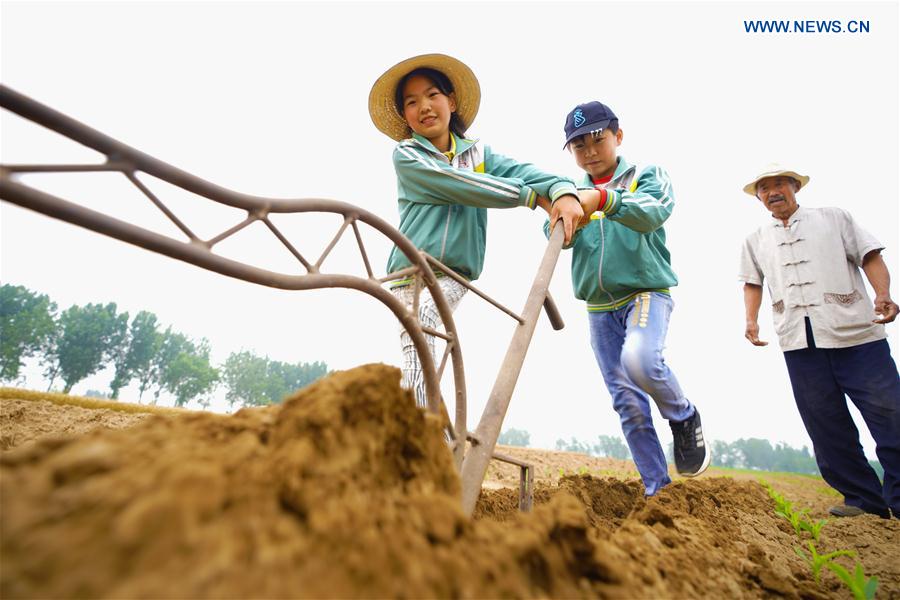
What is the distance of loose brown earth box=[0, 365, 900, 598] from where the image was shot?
0.46 m

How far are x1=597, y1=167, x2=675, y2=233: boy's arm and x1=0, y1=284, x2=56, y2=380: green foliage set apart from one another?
48496 mm

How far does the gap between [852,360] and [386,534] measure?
3.68m

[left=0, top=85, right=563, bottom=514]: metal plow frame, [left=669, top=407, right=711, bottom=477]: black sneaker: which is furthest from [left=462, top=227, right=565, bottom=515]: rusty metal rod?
[left=669, top=407, right=711, bottom=477]: black sneaker

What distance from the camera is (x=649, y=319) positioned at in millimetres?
2713

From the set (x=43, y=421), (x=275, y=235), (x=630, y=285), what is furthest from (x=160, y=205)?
(x=43, y=421)

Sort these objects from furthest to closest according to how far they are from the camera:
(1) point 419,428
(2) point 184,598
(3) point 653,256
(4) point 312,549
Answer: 1. (3) point 653,256
2. (1) point 419,428
3. (4) point 312,549
4. (2) point 184,598

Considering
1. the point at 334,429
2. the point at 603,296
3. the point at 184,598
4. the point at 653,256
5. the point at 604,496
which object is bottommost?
the point at 604,496

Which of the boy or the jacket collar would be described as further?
the boy

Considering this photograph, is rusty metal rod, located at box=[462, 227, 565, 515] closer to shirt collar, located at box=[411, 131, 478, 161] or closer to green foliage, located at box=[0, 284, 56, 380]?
shirt collar, located at box=[411, 131, 478, 161]

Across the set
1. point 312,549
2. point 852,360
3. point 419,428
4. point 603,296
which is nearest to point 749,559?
point 419,428

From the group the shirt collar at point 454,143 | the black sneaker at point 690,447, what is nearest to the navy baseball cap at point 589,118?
the shirt collar at point 454,143

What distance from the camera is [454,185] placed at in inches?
85.0

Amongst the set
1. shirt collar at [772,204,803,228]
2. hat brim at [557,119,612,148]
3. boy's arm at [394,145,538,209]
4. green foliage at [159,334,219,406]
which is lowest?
green foliage at [159,334,219,406]

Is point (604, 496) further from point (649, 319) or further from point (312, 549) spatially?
point (312, 549)
